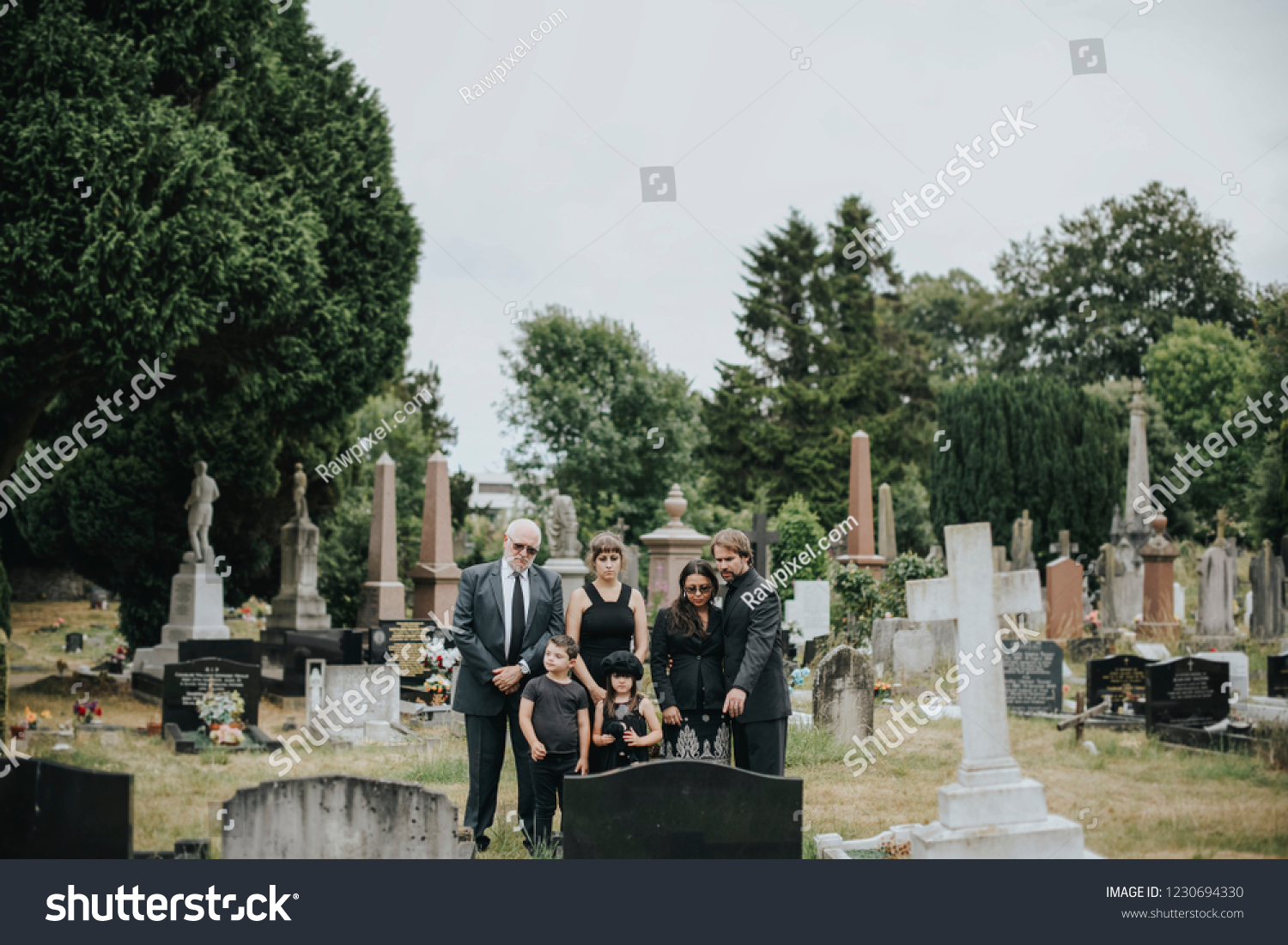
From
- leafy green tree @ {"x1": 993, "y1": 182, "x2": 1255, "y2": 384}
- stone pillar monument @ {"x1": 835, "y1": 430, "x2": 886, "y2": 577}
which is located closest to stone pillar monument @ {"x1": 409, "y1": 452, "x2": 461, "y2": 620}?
stone pillar monument @ {"x1": 835, "y1": 430, "x2": 886, "y2": 577}

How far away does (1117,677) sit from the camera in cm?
939

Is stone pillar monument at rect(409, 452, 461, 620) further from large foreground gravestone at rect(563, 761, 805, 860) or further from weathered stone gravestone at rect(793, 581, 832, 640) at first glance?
large foreground gravestone at rect(563, 761, 805, 860)

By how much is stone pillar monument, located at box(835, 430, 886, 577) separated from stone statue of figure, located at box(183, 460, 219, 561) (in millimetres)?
10075

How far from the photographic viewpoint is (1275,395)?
1967 cm

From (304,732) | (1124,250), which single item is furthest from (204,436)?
(1124,250)

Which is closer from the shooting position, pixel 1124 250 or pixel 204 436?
pixel 204 436

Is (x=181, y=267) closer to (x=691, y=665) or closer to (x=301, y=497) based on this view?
(x=301, y=497)

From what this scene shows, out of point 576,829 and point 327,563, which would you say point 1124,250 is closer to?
point 327,563

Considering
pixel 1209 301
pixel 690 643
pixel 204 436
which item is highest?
pixel 1209 301

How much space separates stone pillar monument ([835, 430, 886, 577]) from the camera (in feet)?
56.9

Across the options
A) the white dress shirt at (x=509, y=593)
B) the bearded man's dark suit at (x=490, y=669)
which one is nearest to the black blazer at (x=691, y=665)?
the bearded man's dark suit at (x=490, y=669)

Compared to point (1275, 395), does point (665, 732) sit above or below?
below

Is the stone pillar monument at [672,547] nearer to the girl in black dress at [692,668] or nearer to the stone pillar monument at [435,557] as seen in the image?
the stone pillar monument at [435,557]
